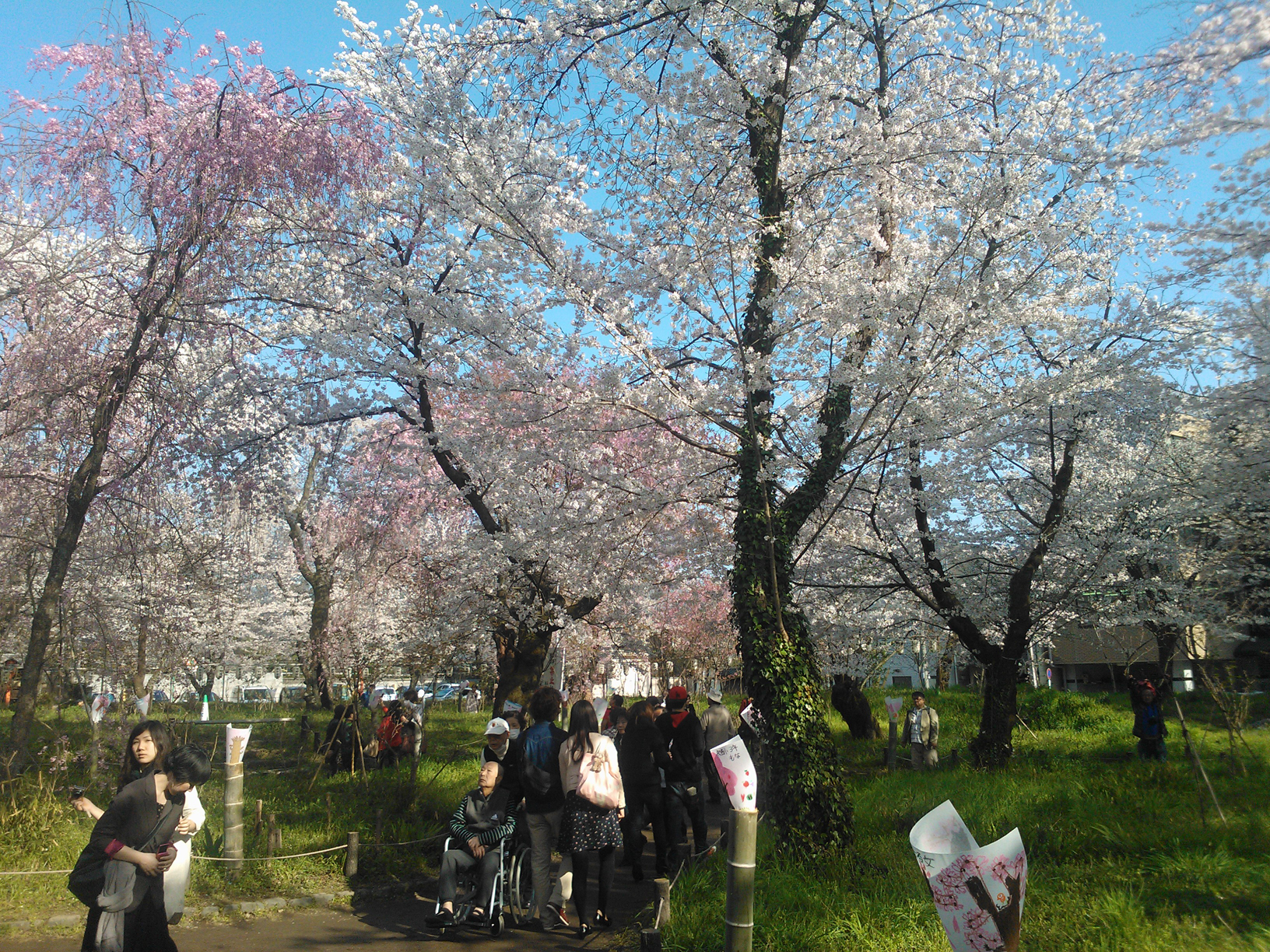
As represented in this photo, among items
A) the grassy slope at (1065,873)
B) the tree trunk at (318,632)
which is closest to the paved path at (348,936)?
the grassy slope at (1065,873)

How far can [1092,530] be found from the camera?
512 inches

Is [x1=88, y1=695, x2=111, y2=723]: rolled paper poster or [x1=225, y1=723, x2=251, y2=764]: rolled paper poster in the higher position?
[x1=225, y1=723, x2=251, y2=764]: rolled paper poster

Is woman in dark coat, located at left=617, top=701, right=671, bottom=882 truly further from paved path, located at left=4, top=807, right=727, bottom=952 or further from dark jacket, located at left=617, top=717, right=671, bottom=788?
paved path, located at left=4, top=807, right=727, bottom=952

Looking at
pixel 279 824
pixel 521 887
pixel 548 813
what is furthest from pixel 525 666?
pixel 548 813

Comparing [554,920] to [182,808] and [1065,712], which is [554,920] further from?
[1065,712]

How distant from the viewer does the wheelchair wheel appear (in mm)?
6262

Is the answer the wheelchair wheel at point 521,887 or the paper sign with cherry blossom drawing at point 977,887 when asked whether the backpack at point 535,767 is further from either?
the paper sign with cherry blossom drawing at point 977,887

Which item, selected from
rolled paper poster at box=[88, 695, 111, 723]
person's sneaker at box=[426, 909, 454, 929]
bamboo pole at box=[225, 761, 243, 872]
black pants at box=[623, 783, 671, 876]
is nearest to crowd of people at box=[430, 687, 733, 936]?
person's sneaker at box=[426, 909, 454, 929]

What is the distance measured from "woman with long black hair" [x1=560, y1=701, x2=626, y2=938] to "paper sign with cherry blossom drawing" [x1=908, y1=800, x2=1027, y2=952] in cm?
330

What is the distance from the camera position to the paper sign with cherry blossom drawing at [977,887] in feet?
9.78

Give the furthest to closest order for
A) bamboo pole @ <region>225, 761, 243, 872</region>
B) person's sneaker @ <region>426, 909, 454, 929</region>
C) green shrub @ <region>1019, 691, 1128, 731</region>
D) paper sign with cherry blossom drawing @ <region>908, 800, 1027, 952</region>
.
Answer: green shrub @ <region>1019, 691, 1128, 731</region> → bamboo pole @ <region>225, 761, 243, 872</region> → person's sneaker @ <region>426, 909, 454, 929</region> → paper sign with cherry blossom drawing @ <region>908, 800, 1027, 952</region>

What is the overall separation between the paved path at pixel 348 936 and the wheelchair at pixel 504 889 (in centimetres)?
14

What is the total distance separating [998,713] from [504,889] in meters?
8.65

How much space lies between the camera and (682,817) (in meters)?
7.70
